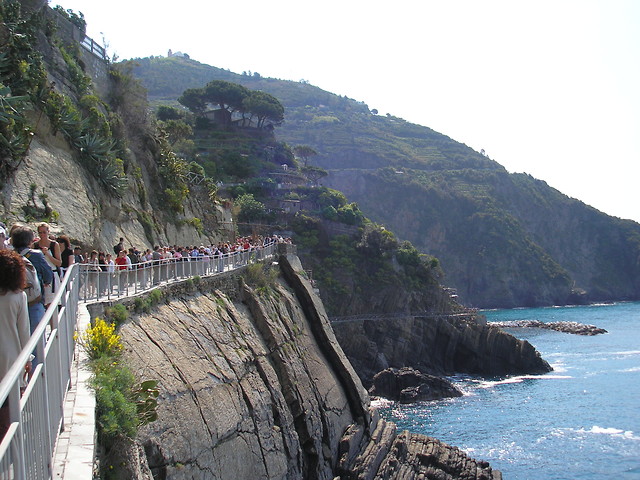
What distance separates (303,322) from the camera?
89.8 feet

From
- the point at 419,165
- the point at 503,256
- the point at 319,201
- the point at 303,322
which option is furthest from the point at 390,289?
the point at 419,165

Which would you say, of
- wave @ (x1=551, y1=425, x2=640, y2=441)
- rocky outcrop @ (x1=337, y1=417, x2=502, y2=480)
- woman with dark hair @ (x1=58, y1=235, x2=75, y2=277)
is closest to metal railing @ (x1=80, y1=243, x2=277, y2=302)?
woman with dark hair @ (x1=58, y1=235, x2=75, y2=277)

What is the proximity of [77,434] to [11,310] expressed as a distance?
198 centimetres

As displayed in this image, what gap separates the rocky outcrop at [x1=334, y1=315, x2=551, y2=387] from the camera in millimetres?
61906

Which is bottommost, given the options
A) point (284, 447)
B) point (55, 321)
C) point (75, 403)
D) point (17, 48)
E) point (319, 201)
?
point (284, 447)

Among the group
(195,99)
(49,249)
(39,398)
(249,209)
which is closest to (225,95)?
(195,99)

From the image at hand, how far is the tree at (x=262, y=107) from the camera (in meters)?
96.6

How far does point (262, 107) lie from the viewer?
97188 millimetres

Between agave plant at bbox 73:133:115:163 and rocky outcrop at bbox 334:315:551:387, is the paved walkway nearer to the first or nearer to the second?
agave plant at bbox 73:133:115:163

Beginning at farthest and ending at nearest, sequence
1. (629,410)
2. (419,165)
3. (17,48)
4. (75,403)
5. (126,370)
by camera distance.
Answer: (419,165), (629,410), (17,48), (126,370), (75,403)

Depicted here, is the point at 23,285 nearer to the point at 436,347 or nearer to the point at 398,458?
the point at 398,458

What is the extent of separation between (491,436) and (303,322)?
17.5 m

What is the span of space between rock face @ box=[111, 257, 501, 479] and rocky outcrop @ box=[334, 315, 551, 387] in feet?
106

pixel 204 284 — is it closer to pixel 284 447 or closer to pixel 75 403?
pixel 284 447
